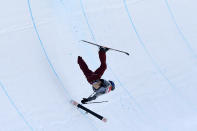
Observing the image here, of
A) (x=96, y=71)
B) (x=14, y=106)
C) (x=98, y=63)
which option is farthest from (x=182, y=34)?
(x=14, y=106)

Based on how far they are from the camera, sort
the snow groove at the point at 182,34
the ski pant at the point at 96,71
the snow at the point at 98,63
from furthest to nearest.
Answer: the snow groove at the point at 182,34 < the ski pant at the point at 96,71 < the snow at the point at 98,63

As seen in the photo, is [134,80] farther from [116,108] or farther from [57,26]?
[57,26]

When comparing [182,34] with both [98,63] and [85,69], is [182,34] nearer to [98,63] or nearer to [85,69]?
[98,63]

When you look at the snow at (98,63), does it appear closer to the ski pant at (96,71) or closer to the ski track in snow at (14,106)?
the ski track in snow at (14,106)

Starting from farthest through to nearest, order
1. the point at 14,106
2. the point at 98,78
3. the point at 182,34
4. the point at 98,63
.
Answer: the point at 182,34 → the point at 98,63 → the point at 98,78 → the point at 14,106

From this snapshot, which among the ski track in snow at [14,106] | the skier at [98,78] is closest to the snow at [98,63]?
the ski track in snow at [14,106]

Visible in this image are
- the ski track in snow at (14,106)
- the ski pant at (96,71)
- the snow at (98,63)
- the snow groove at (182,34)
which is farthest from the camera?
the snow groove at (182,34)

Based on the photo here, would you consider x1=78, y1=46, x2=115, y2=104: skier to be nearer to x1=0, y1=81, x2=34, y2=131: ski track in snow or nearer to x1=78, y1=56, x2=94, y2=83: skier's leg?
x1=78, y1=56, x2=94, y2=83: skier's leg
